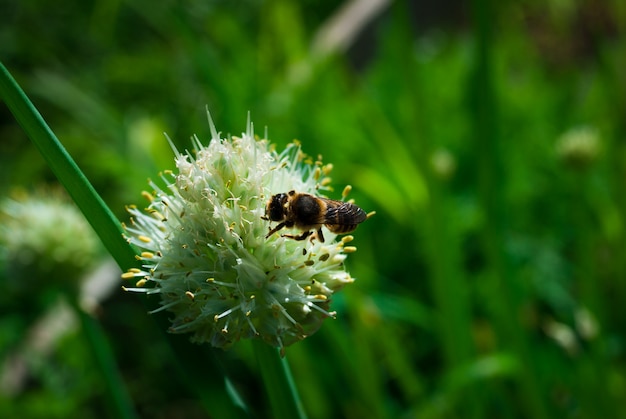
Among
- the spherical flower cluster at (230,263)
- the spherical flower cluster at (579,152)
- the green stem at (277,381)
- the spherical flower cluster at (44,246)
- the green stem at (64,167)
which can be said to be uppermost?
the spherical flower cluster at (44,246)

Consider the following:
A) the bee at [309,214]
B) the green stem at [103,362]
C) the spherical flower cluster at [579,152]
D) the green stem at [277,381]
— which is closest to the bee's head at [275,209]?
the bee at [309,214]

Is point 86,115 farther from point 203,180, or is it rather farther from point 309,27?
point 203,180

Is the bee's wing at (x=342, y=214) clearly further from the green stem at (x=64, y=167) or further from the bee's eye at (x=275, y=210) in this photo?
the green stem at (x=64, y=167)

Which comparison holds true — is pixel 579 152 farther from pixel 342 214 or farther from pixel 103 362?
pixel 103 362

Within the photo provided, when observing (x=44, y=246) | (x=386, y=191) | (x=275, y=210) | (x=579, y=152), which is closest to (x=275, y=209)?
(x=275, y=210)

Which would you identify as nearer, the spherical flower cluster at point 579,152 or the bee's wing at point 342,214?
the bee's wing at point 342,214

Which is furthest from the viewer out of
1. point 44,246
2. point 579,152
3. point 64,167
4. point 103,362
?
point 579,152

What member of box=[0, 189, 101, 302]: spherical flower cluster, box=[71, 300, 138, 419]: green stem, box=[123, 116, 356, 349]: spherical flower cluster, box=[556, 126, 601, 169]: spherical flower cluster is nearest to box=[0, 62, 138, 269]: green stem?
box=[123, 116, 356, 349]: spherical flower cluster
